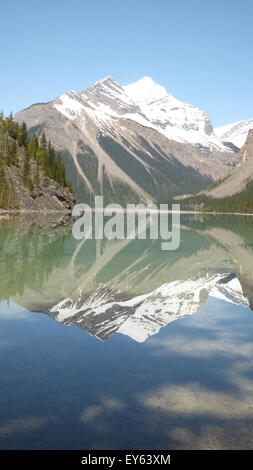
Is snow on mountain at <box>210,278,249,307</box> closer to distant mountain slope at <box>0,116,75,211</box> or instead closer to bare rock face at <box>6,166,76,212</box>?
distant mountain slope at <box>0,116,75,211</box>

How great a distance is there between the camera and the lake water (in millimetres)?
12484

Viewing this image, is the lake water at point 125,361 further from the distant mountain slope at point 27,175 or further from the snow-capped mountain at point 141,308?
the distant mountain slope at point 27,175

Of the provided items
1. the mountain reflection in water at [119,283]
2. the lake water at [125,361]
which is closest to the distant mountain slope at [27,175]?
the mountain reflection in water at [119,283]

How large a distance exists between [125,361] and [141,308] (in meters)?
9.44

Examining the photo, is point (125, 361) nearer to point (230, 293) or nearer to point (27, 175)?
point (230, 293)

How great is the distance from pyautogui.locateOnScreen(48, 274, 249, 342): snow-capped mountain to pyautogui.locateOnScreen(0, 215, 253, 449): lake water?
0.06 meters

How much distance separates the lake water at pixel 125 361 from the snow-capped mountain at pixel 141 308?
0.06m

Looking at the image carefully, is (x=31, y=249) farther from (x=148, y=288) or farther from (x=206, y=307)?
(x=206, y=307)

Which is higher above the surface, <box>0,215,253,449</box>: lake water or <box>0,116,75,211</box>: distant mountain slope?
<box>0,116,75,211</box>: distant mountain slope

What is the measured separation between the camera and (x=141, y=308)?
27734 millimetres

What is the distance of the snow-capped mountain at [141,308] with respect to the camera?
77.3 ft

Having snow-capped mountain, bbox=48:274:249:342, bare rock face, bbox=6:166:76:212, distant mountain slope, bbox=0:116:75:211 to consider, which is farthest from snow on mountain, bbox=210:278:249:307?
bare rock face, bbox=6:166:76:212

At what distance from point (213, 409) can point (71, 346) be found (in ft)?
26.0

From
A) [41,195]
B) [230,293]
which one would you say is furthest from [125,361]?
[41,195]
